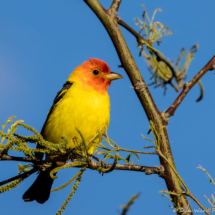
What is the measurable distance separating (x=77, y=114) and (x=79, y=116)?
0.12ft

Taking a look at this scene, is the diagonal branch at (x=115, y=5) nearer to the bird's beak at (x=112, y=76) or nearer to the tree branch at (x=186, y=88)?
the tree branch at (x=186, y=88)

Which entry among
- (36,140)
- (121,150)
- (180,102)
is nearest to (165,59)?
(180,102)

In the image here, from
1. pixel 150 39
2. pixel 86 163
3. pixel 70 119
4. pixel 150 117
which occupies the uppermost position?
pixel 150 39

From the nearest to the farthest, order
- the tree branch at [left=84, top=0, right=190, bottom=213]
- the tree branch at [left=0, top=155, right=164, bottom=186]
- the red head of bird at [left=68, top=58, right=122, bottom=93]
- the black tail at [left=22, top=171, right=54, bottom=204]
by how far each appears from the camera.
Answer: the tree branch at [left=0, top=155, right=164, bottom=186] < the tree branch at [left=84, top=0, right=190, bottom=213] < the black tail at [left=22, top=171, right=54, bottom=204] < the red head of bird at [left=68, top=58, right=122, bottom=93]

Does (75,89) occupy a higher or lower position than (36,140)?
higher

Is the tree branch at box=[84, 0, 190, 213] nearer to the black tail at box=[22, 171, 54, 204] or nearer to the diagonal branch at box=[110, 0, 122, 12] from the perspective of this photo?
the diagonal branch at box=[110, 0, 122, 12]

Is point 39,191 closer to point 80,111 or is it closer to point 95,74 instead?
point 80,111

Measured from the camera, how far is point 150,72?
12.4ft

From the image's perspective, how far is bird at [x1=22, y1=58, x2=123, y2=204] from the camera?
13.1ft

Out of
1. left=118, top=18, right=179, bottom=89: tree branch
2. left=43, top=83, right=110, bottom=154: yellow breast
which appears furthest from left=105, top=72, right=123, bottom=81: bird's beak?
left=118, top=18, right=179, bottom=89: tree branch

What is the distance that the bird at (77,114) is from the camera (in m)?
3.99

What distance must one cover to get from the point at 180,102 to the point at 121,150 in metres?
0.85

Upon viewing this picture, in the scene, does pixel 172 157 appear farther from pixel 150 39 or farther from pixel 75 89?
pixel 75 89

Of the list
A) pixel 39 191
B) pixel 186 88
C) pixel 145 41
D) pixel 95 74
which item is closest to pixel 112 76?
pixel 95 74
